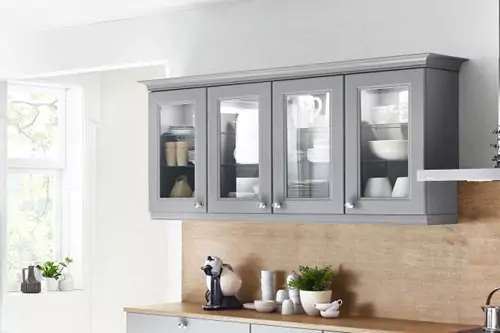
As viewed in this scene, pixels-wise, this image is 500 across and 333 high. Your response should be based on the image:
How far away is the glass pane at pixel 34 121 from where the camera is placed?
689 cm

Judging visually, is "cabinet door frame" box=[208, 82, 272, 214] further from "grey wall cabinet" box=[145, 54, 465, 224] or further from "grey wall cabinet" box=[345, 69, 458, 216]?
"grey wall cabinet" box=[345, 69, 458, 216]

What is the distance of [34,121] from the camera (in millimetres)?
6969

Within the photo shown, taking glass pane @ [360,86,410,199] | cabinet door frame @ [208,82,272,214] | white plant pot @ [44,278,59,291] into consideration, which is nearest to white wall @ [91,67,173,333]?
white plant pot @ [44,278,59,291]

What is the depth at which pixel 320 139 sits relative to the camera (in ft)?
15.4

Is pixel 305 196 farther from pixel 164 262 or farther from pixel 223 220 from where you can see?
pixel 164 262

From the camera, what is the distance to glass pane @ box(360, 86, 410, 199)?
14.5 feet

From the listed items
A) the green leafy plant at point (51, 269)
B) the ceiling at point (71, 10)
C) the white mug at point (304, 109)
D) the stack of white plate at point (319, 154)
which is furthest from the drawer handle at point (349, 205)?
the green leafy plant at point (51, 269)

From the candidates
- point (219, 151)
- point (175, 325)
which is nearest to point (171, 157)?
point (219, 151)

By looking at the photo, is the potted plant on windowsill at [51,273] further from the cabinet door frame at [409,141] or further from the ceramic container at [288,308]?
the cabinet door frame at [409,141]

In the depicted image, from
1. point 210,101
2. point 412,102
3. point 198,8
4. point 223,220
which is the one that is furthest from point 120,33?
point 412,102

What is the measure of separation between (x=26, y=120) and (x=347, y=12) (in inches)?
114

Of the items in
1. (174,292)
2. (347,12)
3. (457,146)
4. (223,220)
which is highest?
(347,12)

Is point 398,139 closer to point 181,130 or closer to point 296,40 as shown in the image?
point 296,40

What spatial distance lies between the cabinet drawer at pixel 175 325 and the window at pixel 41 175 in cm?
185
